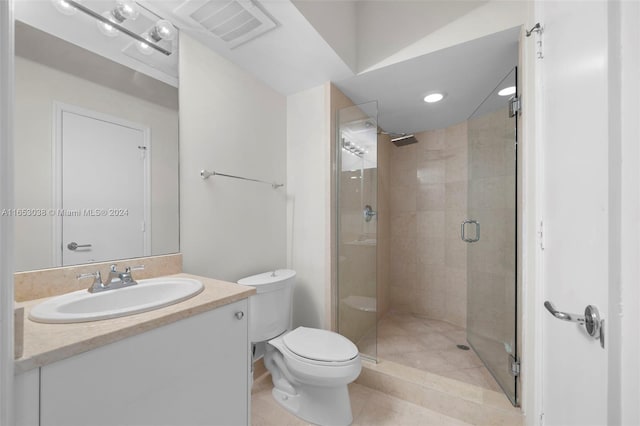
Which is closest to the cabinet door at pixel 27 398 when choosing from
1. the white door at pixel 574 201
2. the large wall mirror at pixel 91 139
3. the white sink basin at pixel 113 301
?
the white sink basin at pixel 113 301

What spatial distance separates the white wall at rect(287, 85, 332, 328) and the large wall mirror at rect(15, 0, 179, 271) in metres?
0.95

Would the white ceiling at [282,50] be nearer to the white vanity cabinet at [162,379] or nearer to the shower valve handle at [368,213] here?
the shower valve handle at [368,213]

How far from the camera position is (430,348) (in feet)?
7.30

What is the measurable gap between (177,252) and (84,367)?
31.7 inches

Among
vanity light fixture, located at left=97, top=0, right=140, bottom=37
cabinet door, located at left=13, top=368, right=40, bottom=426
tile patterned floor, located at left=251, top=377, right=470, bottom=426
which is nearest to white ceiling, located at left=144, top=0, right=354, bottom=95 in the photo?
vanity light fixture, located at left=97, top=0, right=140, bottom=37

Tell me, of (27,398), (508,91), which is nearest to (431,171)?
(508,91)

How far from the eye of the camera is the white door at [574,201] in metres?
0.64

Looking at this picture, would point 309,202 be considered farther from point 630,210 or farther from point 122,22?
point 630,210

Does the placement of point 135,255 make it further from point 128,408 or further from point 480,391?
point 480,391

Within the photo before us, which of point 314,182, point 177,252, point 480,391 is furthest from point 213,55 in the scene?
point 480,391

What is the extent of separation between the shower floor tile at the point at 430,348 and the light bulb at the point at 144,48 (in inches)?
92.8

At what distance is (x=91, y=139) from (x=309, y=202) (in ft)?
4.44

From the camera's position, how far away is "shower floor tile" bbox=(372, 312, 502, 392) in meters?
1.84

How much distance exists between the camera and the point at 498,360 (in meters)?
1.76
